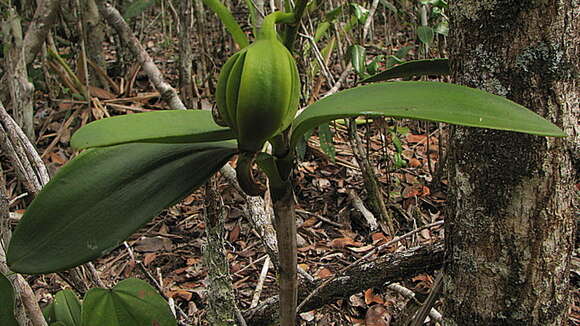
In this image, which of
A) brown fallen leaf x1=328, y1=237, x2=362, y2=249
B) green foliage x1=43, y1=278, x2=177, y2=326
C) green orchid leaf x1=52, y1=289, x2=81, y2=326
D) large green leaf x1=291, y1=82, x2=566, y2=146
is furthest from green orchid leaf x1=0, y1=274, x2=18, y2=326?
A: brown fallen leaf x1=328, y1=237, x2=362, y2=249

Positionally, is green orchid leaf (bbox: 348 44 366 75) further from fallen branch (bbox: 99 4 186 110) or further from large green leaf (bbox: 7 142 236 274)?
large green leaf (bbox: 7 142 236 274)

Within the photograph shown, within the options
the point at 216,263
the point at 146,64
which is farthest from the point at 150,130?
the point at 146,64

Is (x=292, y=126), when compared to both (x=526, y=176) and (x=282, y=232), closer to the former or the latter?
(x=282, y=232)

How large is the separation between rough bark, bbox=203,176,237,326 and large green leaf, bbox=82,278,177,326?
0.52 ft

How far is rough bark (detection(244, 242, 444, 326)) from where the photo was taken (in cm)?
81

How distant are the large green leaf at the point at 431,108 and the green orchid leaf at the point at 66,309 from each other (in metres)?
0.53

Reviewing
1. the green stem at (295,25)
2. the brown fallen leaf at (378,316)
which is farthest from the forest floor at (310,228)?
the green stem at (295,25)

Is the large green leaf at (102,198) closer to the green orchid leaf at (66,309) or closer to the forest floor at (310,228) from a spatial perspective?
the green orchid leaf at (66,309)

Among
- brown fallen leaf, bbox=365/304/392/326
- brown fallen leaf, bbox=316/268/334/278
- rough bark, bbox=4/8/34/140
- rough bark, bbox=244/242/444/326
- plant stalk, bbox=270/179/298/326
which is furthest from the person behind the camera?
brown fallen leaf, bbox=316/268/334/278

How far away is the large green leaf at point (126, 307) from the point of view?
0.67m

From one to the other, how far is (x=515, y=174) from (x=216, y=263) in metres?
0.47

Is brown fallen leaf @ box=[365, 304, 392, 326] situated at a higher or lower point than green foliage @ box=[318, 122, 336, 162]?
lower

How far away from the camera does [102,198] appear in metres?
0.48

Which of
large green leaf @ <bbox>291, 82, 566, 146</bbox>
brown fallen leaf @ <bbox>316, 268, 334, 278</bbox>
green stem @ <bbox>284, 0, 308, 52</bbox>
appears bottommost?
brown fallen leaf @ <bbox>316, 268, 334, 278</bbox>
